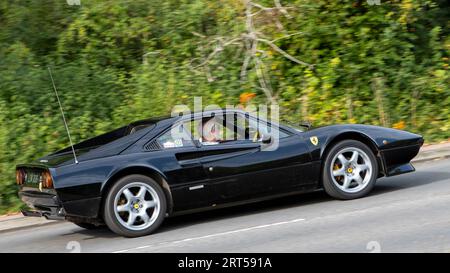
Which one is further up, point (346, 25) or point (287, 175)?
point (346, 25)

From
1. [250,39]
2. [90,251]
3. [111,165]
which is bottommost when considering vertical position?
[90,251]

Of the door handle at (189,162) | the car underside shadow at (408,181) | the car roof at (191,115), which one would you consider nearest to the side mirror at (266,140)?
the car roof at (191,115)

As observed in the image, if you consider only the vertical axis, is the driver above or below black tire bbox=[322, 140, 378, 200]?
above

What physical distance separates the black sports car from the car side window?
0.01m

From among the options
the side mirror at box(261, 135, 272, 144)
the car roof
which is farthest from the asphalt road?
the car roof

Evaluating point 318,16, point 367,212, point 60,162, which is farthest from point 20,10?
point 367,212

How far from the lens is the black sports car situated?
7.91 metres

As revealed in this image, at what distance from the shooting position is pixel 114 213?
312 inches

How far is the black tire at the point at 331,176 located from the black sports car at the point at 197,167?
0.01 m

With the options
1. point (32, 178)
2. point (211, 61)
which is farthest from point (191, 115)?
point (211, 61)

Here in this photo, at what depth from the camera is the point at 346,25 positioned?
48.4ft

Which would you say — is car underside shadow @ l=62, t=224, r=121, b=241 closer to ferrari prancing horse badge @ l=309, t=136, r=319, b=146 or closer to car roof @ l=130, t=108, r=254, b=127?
car roof @ l=130, t=108, r=254, b=127

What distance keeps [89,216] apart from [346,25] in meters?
8.44

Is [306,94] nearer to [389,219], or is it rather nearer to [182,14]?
[182,14]
